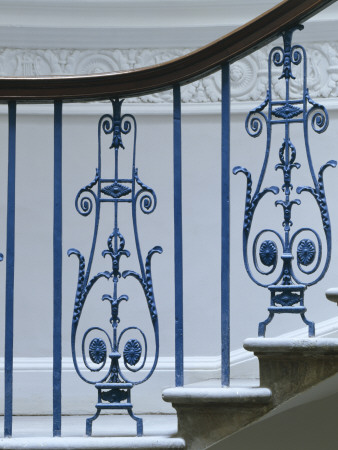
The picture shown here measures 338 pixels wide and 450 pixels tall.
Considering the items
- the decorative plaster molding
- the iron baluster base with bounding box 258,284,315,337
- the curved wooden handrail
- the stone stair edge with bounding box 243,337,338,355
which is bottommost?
the stone stair edge with bounding box 243,337,338,355

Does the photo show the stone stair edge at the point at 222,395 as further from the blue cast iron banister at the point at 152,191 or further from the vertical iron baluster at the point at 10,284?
the vertical iron baluster at the point at 10,284

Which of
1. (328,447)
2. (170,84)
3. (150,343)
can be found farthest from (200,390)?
(150,343)

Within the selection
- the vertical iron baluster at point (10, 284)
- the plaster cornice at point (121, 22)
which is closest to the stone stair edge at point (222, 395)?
the vertical iron baluster at point (10, 284)

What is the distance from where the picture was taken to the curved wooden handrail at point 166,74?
2.50 meters

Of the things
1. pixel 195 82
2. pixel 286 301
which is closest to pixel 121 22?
pixel 195 82

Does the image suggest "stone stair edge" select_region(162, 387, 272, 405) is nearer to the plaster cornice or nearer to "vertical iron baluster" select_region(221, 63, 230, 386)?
"vertical iron baluster" select_region(221, 63, 230, 386)

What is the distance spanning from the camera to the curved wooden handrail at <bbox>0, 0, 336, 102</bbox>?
2504 millimetres

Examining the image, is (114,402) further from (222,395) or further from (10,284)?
(10,284)

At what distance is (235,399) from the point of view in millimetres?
2402

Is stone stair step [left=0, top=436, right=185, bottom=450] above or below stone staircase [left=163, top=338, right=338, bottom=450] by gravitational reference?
below

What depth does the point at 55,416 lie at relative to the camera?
2.55 m

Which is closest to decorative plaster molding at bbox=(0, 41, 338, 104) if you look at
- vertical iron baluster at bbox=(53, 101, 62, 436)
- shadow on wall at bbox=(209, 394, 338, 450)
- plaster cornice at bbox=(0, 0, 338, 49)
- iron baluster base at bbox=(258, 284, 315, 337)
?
plaster cornice at bbox=(0, 0, 338, 49)

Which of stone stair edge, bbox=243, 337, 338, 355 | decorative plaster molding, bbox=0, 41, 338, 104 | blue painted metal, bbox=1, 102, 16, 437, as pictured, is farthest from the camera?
decorative plaster molding, bbox=0, 41, 338, 104

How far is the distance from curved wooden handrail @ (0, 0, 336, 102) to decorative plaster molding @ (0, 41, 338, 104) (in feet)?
5.60
